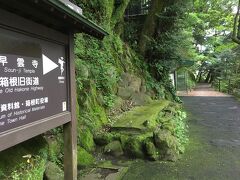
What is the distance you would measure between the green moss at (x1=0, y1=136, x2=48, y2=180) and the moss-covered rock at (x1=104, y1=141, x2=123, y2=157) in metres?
2.37

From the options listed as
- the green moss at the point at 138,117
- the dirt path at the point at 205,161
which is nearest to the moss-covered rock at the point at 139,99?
the green moss at the point at 138,117

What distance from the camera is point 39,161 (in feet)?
12.0

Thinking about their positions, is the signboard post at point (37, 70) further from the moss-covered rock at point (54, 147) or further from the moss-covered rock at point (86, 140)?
the moss-covered rock at point (86, 140)

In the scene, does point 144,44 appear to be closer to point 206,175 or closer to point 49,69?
point 206,175

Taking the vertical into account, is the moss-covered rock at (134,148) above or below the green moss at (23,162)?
below

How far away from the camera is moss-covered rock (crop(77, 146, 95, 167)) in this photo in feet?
17.8

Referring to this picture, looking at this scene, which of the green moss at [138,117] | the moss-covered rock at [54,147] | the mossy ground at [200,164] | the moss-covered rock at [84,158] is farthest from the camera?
the green moss at [138,117]

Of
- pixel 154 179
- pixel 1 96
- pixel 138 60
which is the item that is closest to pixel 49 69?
pixel 1 96

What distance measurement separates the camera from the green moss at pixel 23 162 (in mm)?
3266

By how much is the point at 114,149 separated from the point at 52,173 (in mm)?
2110

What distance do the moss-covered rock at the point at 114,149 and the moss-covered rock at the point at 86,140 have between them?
1.03 ft

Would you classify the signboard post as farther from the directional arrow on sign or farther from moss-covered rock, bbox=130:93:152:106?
moss-covered rock, bbox=130:93:152:106

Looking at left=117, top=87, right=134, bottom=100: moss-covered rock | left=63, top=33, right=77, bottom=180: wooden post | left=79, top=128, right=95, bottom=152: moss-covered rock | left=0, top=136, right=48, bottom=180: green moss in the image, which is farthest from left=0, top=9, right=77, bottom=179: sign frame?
left=117, top=87, right=134, bottom=100: moss-covered rock

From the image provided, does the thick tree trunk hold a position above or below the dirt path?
above
